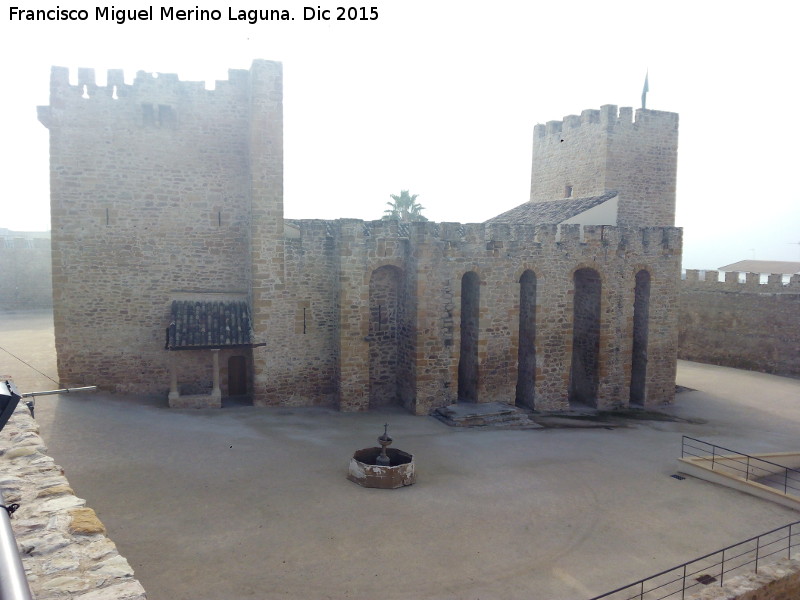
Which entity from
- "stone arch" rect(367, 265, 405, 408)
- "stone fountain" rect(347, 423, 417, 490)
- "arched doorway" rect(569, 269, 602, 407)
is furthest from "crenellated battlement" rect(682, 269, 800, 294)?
"stone fountain" rect(347, 423, 417, 490)

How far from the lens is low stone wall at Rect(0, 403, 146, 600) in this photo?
3715 mm

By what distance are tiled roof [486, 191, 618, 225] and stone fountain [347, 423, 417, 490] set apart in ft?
Result: 34.9

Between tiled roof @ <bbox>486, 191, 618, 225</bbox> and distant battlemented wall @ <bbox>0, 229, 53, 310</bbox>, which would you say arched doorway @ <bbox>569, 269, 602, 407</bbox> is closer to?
tiled roof @ <bbox>486, 191, 618, 225</bbox>

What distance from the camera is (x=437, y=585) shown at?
861 cm

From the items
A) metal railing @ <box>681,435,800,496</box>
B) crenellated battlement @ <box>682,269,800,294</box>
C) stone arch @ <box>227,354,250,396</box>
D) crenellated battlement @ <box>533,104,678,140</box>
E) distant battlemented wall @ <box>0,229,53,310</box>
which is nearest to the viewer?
metal railing @ <box>681,435,800,496</box>

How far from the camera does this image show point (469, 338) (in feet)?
Result: 61.3

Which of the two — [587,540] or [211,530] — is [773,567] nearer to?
[587,540]

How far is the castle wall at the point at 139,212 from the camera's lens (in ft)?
52.7

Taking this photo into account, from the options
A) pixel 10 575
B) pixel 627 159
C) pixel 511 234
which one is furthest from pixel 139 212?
pixel 627 159

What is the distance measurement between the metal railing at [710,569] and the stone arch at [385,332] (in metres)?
10.3

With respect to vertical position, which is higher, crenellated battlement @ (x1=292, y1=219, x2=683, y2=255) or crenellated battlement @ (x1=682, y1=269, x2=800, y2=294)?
crenellated battlement @ (x1=292, y1=219, x2=683, y2=255)

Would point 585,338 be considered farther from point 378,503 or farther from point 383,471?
point 378,503

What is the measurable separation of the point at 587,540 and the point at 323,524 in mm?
4403

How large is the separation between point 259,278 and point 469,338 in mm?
6536
